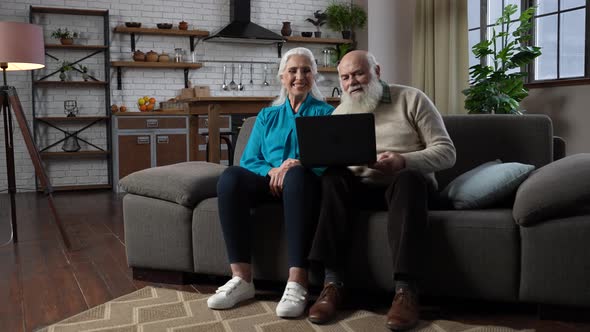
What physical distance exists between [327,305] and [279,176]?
0.56m

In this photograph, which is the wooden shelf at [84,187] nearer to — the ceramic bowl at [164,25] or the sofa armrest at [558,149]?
the ceramic bowl at [164,25]

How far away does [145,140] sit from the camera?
260 inches

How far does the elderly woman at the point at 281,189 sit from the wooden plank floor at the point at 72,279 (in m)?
0.23

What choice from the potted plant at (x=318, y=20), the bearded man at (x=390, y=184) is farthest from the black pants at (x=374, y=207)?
the potted plant at (x=318, y=20)

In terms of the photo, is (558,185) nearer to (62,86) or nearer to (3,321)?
(3,321)

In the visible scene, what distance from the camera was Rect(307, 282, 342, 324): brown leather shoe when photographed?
2195 millimetres

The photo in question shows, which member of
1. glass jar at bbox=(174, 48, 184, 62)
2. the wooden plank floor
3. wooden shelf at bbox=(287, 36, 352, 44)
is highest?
wooden shelf at bbox=(287, 36, 352, 44)

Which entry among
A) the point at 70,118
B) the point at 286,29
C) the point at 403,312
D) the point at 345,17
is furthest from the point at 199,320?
the point at 345,17

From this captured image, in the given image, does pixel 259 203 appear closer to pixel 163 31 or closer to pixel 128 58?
pixel 163 31

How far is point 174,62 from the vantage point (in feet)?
23.2

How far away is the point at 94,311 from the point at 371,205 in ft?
3.72

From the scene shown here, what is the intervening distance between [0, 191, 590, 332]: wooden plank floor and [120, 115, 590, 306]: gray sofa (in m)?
0.09

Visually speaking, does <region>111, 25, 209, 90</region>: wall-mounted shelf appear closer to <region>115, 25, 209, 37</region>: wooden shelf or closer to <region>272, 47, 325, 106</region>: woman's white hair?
<region>115, 25, 209, 37</region>: wooden shelf

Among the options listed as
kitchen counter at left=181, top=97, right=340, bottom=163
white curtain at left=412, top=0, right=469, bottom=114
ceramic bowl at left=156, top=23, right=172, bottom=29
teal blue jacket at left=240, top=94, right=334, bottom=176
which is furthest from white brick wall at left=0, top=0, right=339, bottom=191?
teal blue jacket at left=240, top=94, right=334, bottom=176
